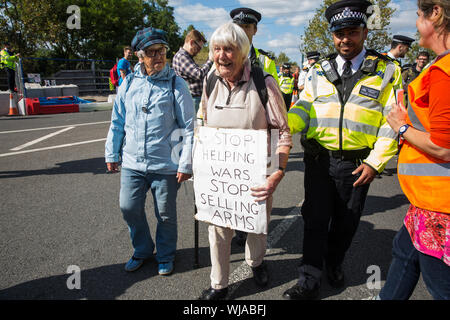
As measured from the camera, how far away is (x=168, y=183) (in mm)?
2695

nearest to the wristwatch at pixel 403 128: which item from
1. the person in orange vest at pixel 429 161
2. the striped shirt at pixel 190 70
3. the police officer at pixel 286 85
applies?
the person in orange vest at pixel 429 161

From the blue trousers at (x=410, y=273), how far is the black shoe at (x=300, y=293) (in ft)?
2.42

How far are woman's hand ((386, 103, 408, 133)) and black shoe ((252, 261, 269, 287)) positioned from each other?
1.58 metres

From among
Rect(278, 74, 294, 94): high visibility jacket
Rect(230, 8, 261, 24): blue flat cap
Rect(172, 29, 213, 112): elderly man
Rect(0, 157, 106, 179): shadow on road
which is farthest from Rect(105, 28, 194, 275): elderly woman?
Rect(278, 74, 294, 94): high visibility jacket

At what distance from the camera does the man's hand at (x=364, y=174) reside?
222cm

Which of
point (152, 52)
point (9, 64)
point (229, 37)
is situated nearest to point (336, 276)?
point (229, 37)

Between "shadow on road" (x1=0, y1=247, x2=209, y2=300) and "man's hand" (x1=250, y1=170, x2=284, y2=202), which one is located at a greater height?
"man's hand" (x1=250, y1=170, x2=284, y2=202)

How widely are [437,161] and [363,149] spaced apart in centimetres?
81

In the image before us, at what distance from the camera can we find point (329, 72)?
2344 millimetres

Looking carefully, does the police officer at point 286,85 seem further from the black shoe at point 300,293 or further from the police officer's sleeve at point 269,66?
the black shoe at point 300,293

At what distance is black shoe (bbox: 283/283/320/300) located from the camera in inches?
97.0

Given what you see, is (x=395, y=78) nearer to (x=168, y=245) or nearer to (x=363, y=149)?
(x=363, y=149)

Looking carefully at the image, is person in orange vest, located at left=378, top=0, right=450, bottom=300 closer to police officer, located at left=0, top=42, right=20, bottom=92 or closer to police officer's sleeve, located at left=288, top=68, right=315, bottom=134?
police officer's sleeve, located at left=288, top=68, right=315, bottom=134
